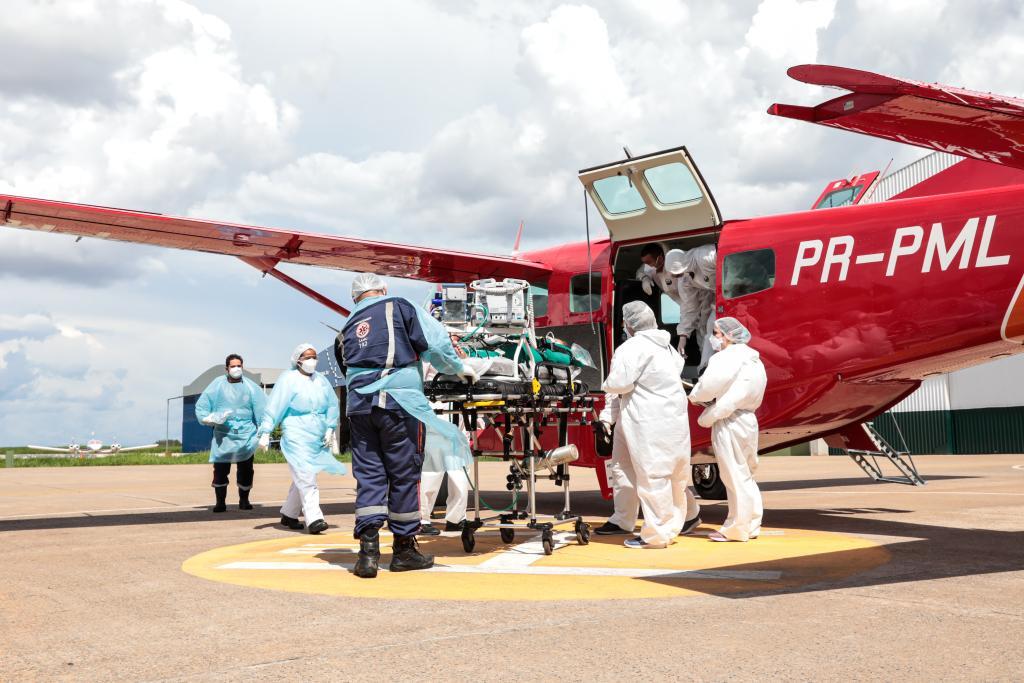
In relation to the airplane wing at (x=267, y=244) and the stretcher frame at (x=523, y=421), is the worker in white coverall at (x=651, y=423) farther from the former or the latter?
the airplane wing at (x=267, y=244)

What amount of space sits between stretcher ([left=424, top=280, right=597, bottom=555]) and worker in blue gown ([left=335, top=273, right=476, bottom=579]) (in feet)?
1.58

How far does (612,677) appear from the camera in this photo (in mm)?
3314

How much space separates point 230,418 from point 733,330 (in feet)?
21.1

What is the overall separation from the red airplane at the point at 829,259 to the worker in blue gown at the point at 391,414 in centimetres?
313

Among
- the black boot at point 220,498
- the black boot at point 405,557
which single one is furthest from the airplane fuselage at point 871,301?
the black boot at point 220,498

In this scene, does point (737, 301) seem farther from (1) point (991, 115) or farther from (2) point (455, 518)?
(1) point (991, 115)

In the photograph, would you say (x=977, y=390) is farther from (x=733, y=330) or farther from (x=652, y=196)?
(x=733, y=330)

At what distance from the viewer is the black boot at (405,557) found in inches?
244

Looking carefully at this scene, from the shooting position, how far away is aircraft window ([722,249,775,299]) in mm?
8602

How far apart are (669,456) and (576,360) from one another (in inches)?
84.1

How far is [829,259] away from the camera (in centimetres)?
812

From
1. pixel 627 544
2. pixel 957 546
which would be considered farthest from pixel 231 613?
pixel 957 546

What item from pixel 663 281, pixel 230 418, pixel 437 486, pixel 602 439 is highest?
pixel 663 281

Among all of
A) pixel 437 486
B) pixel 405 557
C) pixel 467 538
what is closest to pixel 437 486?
pixel 437 486
